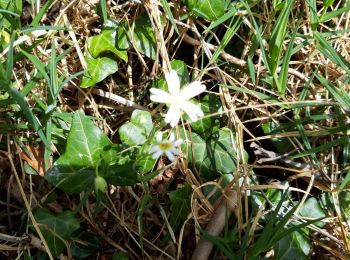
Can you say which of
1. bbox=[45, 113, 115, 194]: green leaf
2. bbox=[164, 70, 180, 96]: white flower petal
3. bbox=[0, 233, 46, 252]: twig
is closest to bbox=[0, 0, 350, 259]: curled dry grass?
bbox=[0, 233, 46, 252]: twig

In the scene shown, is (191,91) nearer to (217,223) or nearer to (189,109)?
(189,109)

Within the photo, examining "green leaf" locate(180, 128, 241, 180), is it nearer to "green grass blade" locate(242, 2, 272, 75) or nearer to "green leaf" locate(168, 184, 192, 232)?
"green leaf" locate(168, 184, 192, 232)

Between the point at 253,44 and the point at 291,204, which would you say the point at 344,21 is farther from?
the point at 291,204

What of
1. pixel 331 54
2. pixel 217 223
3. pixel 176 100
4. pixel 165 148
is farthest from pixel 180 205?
pixel 331 54

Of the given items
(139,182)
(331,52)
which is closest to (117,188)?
(139,182)

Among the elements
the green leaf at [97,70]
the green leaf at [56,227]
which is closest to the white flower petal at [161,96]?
the green leaf at [97,70]
